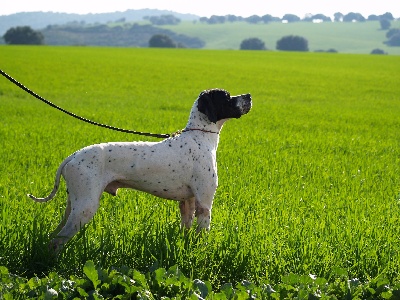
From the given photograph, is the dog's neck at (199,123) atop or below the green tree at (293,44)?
atop

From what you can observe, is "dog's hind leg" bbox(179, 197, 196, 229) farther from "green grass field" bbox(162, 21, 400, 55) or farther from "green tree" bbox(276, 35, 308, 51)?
"green grass field" bbox(162, 21, 400, 55)

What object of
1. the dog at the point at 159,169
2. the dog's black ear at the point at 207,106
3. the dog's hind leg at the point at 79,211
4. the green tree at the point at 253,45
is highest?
the dog's black ear at the point at 207,106

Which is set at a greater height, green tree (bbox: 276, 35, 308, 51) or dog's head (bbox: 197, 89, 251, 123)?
dog's head (bbox: 197, 89, 251, 123)

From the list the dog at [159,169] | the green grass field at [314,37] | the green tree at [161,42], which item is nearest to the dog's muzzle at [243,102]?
the dog at [159,169]

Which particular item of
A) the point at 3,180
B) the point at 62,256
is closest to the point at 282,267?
the point at 62,256

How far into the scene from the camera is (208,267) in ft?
19.0

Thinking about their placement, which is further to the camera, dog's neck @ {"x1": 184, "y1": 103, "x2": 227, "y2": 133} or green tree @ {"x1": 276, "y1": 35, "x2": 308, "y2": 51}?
green tree @ {"x1": 276, "y1": 35, "x2": 308, "y2": 51}

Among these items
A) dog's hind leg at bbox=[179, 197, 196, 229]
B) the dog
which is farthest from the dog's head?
dog's hind leg at bbox=[179, 197, 196, 229]

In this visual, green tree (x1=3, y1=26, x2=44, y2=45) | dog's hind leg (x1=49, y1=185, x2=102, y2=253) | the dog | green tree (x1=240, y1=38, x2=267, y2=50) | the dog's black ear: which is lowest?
green tree (x1=240, y1=38, x2=267, y2=50)

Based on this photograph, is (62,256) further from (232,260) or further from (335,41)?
(335,41)

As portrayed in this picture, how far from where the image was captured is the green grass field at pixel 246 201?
19.2 ft

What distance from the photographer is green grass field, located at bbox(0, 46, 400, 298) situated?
584cm

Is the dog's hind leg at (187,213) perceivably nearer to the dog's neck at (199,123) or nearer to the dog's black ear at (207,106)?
the dog's neck at (199,123)

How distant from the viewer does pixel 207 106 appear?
19.7 ft
